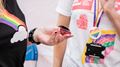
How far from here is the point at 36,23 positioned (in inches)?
89.4

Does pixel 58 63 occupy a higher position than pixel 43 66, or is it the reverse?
pixel 58 63

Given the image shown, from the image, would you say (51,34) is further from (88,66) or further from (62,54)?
(62,54)

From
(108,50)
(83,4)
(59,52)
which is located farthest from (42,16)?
(108,50)

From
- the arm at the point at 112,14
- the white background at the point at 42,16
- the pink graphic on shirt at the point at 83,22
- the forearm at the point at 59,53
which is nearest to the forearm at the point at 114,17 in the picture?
the arm at the point at 112,14

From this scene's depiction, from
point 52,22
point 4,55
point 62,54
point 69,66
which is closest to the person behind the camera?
point 4,55

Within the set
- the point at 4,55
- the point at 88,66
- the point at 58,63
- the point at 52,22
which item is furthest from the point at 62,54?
the point at 52,22

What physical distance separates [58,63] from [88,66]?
0.89ft

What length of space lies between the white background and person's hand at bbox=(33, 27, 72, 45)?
1049 mm

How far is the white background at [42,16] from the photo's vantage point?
2174 millimetres

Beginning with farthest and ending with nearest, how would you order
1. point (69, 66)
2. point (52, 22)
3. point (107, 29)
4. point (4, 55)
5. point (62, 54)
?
point (52, 22), point (62, 54), point (69, 66), point (107, 29), point (4, 55)

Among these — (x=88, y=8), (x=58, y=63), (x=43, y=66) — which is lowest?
(x=43, y=66)

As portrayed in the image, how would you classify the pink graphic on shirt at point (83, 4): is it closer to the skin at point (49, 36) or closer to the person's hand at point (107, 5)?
the person's hand at point (107, 5)

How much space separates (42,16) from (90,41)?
1.00 meters

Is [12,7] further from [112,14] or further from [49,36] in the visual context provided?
[112,14]
